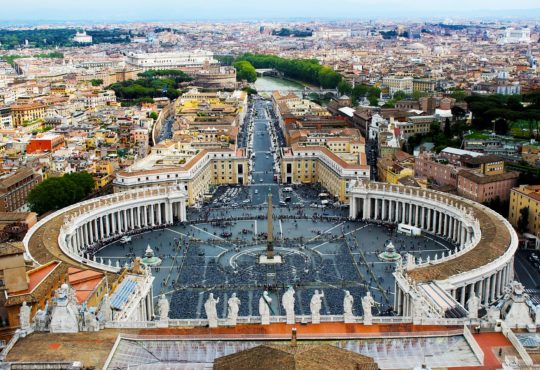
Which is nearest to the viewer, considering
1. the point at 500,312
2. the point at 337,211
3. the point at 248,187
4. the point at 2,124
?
the point at 500,312

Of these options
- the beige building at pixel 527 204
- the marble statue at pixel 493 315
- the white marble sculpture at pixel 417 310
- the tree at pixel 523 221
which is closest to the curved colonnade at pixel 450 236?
the white marble sculpture at pixel 417 310

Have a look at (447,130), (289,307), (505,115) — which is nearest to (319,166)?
(447,130)

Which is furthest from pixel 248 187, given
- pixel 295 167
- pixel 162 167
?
pixel 162 167

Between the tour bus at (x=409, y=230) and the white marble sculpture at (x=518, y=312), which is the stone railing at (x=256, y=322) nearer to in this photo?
the white marble sculpture at (x=518, y=312)

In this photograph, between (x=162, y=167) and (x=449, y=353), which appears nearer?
(x=449, y=353)

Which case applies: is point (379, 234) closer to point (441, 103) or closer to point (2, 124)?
point (441, 103)

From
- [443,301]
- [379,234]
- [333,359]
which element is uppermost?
[333,359]

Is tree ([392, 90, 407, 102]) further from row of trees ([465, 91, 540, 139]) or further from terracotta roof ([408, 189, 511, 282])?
terracotta roof ([408, 189, 511, 282])
